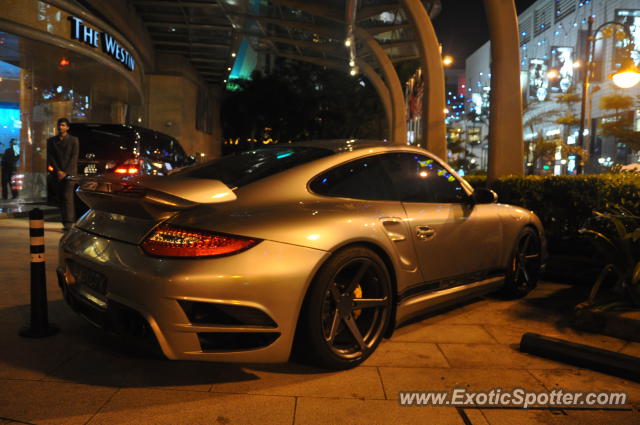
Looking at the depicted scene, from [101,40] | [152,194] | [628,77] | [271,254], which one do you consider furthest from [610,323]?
[101,40]

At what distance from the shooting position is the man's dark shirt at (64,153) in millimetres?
7992

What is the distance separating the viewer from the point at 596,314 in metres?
4.06

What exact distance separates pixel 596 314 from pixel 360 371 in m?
2.05

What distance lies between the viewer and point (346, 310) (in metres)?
3.18

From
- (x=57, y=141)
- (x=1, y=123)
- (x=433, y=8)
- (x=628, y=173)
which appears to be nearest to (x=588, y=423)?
(x=628, y=173)

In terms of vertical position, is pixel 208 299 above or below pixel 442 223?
below

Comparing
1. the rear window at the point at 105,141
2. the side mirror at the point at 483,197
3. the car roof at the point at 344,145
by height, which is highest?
the rear window at the point at 105,141

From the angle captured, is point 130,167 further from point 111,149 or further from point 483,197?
point 483,197

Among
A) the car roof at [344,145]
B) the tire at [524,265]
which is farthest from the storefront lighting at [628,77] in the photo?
the car roof at [344,145]

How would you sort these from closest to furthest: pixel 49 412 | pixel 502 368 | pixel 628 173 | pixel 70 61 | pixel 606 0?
pixel 49 412 < pixel 502 368 < pixel 628 173 < pixel 70 61 < pixel 606 0

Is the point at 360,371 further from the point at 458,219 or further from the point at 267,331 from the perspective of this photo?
the point at 458,219

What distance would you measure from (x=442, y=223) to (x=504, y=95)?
17.0 feet

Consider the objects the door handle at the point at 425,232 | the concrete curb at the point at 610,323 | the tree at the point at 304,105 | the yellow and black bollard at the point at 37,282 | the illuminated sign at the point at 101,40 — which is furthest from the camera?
the tree at the point at 304,105

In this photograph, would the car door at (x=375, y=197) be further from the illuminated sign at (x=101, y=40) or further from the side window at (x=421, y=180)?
the illuminated sign at (x=101, y=40)
